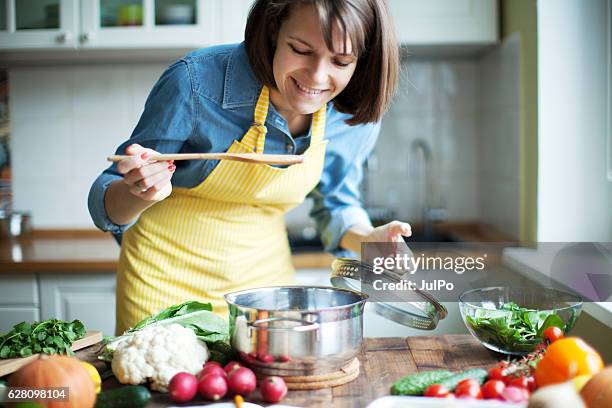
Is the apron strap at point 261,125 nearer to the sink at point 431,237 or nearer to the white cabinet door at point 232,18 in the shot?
the white cabinet door at point 232,18

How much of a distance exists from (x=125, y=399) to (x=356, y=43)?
27.8 inches

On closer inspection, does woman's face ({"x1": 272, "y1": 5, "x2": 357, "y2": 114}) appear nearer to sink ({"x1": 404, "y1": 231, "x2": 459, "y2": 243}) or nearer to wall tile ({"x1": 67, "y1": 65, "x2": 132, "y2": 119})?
sink ({"x1": 404, "y1": 231, "x2": 459, "y2": 243})

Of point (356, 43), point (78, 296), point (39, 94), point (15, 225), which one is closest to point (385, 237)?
point (356, 43)

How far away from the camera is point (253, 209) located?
165 cm

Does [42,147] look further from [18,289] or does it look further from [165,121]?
[165,121]

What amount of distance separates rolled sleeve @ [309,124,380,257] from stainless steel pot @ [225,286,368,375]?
0.61m

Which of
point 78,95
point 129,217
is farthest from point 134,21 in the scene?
point 129,217

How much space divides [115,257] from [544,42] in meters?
1.61

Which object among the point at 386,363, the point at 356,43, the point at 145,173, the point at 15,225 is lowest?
the point at 386,363

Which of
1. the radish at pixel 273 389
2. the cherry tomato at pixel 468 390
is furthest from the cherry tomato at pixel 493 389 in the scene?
the radish at pixel 273 389

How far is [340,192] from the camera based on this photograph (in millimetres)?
1749

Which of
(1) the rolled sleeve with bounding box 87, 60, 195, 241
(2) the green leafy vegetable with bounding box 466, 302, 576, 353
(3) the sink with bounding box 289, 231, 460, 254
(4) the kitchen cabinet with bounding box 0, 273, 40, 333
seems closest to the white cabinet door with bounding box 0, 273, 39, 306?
(4) the kitchen cabinet with bounding box 0, 273, 40, 333

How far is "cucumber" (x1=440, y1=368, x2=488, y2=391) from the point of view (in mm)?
989

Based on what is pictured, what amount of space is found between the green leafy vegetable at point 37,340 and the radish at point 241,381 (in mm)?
331
